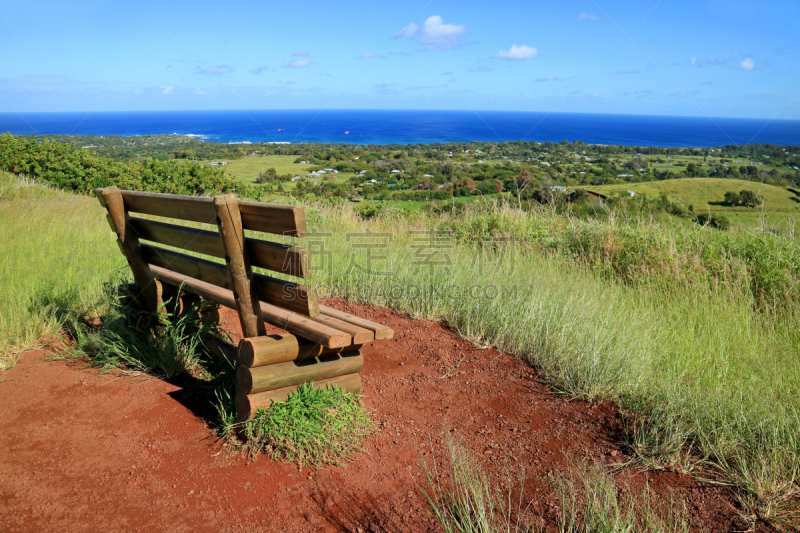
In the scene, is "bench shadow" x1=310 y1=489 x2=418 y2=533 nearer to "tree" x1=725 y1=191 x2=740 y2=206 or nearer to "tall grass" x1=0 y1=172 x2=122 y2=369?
"tall grass" x1=0 y1=172 x2=122 y2=369

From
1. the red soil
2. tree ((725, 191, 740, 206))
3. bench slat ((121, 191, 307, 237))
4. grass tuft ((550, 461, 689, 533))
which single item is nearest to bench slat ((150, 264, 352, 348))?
bench slat ((121, 191, 307, 237))

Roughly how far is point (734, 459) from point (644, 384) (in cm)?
77

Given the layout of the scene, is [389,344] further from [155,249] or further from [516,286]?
[155,249]

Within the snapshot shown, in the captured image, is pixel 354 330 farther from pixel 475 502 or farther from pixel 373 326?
pixel 475 502

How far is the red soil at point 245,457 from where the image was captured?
7.23ft

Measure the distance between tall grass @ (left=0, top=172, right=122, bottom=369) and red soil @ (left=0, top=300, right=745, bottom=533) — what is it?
299 millimetres

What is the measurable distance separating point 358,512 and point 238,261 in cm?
142

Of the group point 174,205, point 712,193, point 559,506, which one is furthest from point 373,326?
point 712,193

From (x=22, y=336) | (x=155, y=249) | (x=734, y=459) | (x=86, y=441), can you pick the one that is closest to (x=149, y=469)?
(x=86, y=441)

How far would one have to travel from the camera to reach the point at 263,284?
2.74 metres

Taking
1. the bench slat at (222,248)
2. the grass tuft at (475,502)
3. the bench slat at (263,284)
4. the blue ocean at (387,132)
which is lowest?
the grass tuft at (475,502)

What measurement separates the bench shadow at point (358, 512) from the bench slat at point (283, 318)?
0.74 metres

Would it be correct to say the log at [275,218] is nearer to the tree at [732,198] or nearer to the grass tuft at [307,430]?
the grass tuft at [307,430]

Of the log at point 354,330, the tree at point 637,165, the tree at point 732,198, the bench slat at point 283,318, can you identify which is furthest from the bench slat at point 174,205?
the tree at point 637,165
